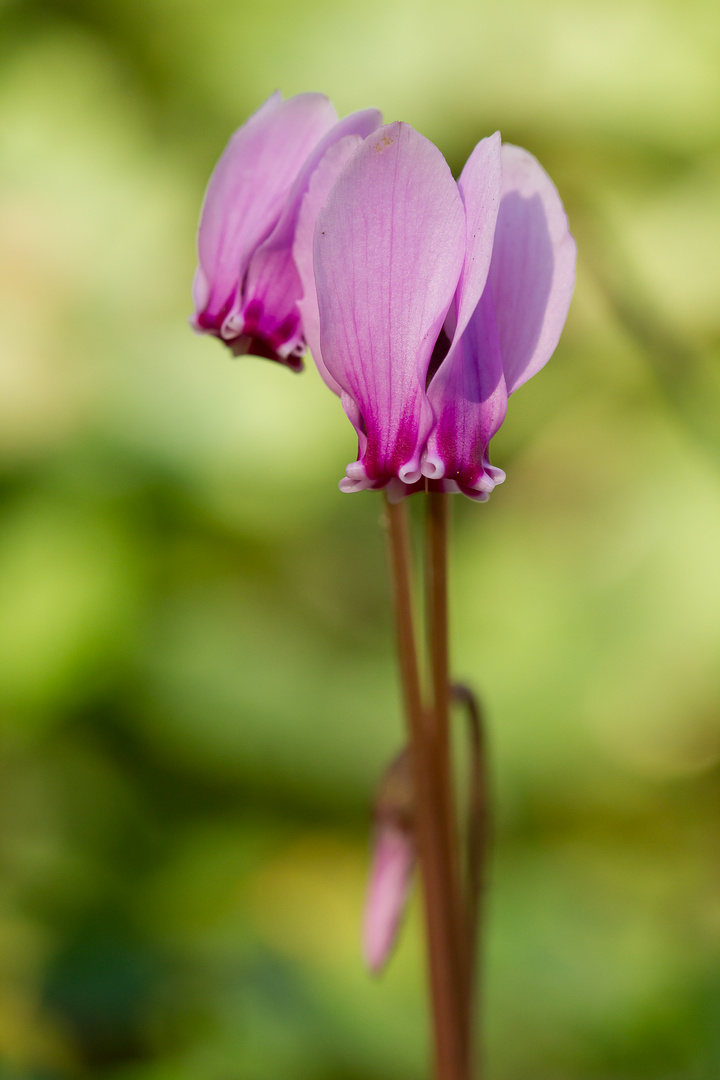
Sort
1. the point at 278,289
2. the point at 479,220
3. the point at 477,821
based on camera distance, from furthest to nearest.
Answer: the point at 477,821, the point at 278,289, the point at 479,220

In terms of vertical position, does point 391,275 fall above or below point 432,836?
above

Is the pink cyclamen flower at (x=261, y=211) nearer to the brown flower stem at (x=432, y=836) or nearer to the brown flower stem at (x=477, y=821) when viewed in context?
the brown flower stem at (x=432, y=836)

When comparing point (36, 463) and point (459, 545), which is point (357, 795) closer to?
point (459, 545)

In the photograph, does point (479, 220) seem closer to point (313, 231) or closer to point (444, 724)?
point (313, 231)

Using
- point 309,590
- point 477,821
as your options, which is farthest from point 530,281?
point 309,590

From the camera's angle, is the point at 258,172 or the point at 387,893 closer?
the point at 258,172

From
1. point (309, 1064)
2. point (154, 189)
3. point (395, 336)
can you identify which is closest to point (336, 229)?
point (395, 336)

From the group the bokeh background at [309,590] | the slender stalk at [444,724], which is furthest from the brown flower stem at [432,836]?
the bokeh background at [309,590]
